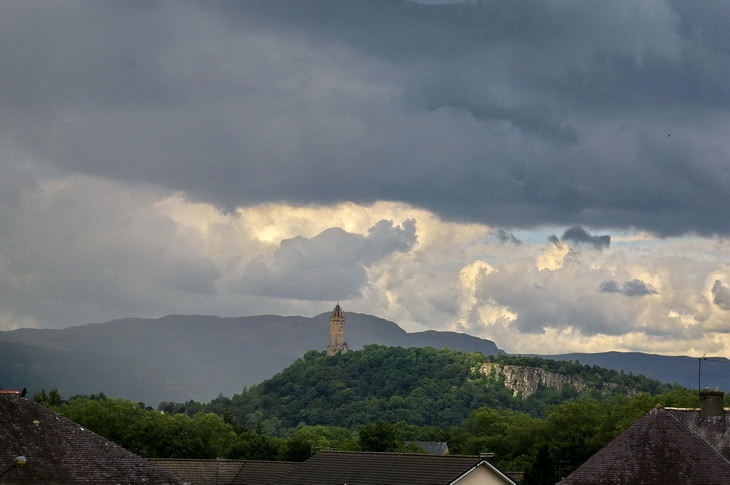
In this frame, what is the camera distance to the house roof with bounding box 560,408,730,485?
51.7m

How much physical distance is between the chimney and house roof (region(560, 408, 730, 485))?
2172 millimetres

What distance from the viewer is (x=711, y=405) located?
184 ft

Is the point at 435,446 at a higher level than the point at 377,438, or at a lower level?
lower

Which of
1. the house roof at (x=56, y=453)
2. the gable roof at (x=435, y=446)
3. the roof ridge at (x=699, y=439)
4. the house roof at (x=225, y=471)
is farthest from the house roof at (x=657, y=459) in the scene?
the gable roof at (x=435, y=446)

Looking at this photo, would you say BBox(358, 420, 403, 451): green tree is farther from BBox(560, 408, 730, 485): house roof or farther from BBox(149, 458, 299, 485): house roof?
BBox(560, 408, 730, 485): house roof

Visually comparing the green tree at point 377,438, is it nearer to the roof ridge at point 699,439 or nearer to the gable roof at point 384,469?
the gable roof at point 384,469

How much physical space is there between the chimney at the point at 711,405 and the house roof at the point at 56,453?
86.4 ft

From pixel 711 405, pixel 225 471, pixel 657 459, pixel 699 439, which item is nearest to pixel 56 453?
pixel 657 459

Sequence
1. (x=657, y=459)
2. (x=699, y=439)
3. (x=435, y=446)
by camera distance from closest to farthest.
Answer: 1. (x=657, y=459)
2. (x=699, y=439)
3. (x=435, y=446)

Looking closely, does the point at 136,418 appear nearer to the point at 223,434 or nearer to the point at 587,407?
Result: the point at 223,434

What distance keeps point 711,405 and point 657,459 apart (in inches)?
217

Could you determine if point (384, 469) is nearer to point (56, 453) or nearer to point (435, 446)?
point (56, 453)

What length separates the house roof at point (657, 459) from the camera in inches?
2034

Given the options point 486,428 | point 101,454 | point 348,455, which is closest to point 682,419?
point 348,455
